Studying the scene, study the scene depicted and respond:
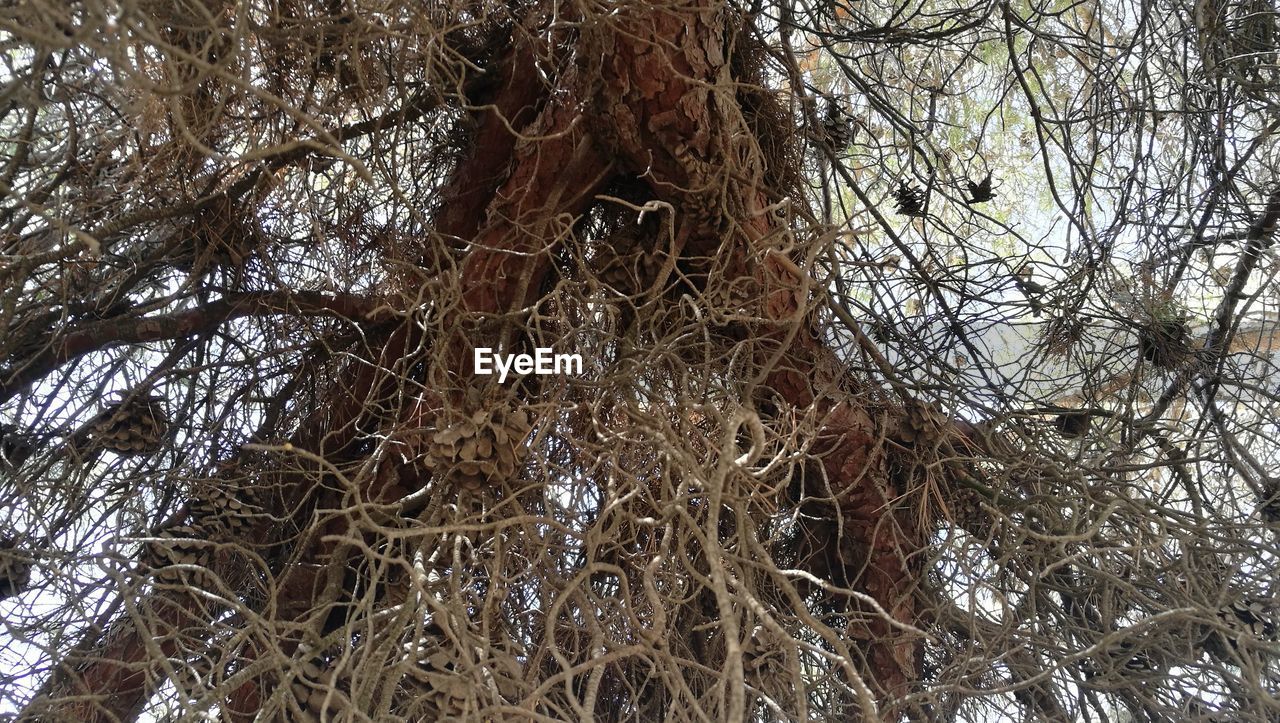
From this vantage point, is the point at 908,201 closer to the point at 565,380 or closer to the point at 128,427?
the point at 565,380

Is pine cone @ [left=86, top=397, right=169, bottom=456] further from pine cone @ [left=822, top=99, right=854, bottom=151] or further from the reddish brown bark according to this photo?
pine cone @ [left=822, top=99, right=854, bottom=151]

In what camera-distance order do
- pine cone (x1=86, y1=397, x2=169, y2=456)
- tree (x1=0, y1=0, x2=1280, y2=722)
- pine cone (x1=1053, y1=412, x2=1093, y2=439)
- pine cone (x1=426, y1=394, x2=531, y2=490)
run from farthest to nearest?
pine cone (x1=1053, y1=412, x2=1093, y2=439)
pine cone (x1=86, y1=397, x2=169, y2=456)
tree (x1=0, y1=0, x2=1280, y2=722)
pine cone (x1=426, y1=394, x2=531, y2=490)

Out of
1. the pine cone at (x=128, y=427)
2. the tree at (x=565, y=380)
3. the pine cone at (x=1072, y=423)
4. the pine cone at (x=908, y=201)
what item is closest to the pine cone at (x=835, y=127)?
the tree at (x=565, y=380)

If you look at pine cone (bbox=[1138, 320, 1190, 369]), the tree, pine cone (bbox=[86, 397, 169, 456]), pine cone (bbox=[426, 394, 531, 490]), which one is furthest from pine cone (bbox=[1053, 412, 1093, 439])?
pine cone (bbox=[86, 397, 169, 456])

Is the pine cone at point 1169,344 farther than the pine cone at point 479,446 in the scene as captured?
Yes

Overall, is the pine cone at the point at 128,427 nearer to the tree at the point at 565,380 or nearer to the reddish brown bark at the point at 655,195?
the tree at the point at 565,380

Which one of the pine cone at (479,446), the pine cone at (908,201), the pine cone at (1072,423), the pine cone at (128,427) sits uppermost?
the pine cone at (908,201)

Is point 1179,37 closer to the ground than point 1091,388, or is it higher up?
higher up

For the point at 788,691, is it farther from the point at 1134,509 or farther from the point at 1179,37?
the point at 1179,37

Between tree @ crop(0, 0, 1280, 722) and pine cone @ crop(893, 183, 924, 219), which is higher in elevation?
pine cone @ crop(893, 183, 924, 219)

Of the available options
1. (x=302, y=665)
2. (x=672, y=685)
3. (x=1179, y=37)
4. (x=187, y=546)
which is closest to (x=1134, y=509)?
(x=672, y=685)

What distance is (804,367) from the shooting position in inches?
49.8

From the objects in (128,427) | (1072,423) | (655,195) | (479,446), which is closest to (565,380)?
(479,446)

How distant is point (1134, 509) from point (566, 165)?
756 millimetres
